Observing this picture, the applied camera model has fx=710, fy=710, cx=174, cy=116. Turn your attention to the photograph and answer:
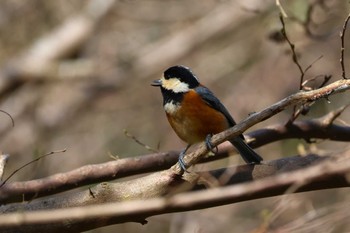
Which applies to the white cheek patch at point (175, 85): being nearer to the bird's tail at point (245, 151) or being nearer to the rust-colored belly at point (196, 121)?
the rust-colored belly at point (196, 121)

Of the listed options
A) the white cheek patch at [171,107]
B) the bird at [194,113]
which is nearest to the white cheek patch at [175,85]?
the bird at [194,113]

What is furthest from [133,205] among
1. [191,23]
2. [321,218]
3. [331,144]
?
[191,23]

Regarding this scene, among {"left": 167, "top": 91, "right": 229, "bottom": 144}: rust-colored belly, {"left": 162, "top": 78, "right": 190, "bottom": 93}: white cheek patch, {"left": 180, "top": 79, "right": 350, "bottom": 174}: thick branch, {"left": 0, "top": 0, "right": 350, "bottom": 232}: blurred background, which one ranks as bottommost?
{"left": 0, "top": 0, "right": 350, "bottom": 232}: blurred background

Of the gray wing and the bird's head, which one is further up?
the bird's head

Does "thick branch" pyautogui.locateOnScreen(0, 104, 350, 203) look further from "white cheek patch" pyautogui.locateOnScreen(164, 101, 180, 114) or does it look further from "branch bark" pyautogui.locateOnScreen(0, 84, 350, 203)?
"white cheek patch" pyautogui.locateOnScreen(164, 101, 180, 114)

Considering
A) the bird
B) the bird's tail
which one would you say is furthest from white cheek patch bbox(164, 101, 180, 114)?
the bird's tail

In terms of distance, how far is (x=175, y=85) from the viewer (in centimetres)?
514

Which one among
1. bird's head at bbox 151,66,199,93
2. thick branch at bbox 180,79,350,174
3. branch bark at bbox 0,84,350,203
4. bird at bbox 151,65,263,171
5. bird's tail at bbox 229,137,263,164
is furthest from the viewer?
bird's head at bbox 151,66,199,93

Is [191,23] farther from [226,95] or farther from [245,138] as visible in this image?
[245,138]

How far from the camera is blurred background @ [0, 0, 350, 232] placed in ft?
29.1

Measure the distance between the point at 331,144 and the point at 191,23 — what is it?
2897mm

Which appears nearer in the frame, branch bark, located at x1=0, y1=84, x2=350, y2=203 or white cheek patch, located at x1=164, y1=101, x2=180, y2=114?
branch bark, located at x1=0, y1=84, x2=350, y2=203

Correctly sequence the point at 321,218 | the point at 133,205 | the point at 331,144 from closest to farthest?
1. the point at 133,205
2. the point at 321,218
3. the point at 331,144

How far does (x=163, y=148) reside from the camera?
941cm
